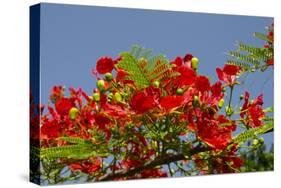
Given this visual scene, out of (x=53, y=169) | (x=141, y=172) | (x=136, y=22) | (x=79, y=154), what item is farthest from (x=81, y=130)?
(x=136, y=22)

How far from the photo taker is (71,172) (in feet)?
11.0

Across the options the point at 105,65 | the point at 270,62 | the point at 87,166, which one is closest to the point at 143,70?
the point at 105,65

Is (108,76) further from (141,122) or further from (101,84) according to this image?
(141,122)

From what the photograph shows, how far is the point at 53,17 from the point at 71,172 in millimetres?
851

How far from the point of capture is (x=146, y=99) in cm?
285

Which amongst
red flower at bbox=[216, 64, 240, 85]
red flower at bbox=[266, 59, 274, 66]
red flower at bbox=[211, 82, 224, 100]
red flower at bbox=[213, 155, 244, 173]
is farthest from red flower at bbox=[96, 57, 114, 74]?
red flower at bbox=[266, 59, 274, 66]

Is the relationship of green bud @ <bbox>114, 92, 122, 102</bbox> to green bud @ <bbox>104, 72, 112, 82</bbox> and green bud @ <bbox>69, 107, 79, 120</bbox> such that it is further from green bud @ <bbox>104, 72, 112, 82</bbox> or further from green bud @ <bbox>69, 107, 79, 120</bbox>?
green bud @ <bbox>69, 107, 79, 120</bbox>

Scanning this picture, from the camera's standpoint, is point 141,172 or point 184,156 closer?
point 184,156

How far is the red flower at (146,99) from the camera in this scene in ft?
9.30

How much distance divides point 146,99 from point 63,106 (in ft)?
1.64

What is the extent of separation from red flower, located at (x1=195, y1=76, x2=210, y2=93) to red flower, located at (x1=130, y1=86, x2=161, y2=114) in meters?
0.21

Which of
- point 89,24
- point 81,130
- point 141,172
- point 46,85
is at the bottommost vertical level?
point 141,172

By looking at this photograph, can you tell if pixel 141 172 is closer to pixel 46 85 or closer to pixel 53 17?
pixel 46 85

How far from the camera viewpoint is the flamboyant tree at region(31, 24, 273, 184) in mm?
2869
